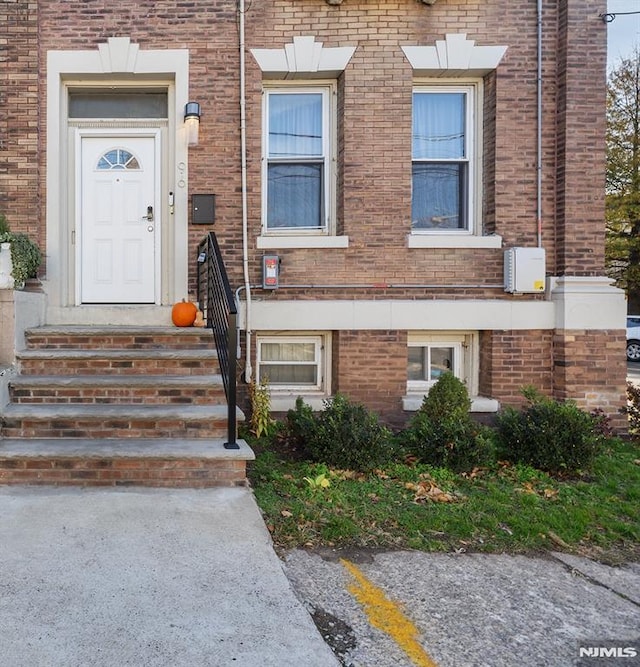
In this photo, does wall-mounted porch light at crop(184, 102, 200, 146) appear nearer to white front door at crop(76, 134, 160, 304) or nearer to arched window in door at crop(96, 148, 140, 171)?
white front door at crop(76, 134, 160, 304)

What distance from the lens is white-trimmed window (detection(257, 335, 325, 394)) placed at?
20.2 feet

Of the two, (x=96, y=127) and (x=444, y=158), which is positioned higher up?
(x=96, y=127)

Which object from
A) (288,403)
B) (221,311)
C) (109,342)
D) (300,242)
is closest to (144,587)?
(221,311)

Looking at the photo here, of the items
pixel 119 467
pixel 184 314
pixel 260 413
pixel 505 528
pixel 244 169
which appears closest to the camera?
pixel 505 528

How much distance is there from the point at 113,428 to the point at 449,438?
116 inches

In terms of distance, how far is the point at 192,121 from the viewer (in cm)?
580

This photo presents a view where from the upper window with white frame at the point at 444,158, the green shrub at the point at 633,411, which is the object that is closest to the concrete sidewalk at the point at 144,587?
the upper window with white frame at the point at 444,158

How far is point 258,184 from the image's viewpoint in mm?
5988

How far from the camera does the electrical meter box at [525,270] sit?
587 cm

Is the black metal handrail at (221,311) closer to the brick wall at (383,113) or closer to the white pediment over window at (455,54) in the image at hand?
the brick wall at (383,113)

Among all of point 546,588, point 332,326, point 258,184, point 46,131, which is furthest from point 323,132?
point 546,588

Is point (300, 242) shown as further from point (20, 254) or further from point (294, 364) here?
point (20, 254)

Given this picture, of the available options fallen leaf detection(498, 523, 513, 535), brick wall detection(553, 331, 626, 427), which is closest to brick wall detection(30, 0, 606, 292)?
brick wall detection(553, 331, 626, 427)

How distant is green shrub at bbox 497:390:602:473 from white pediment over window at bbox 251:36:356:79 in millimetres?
4427
